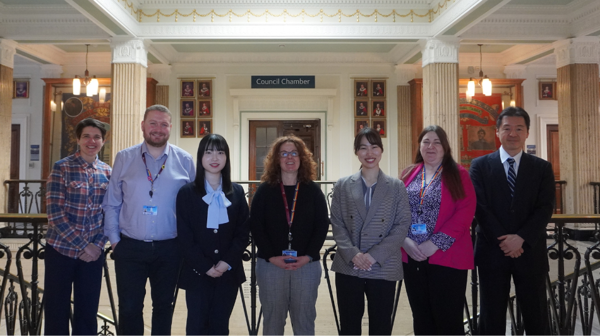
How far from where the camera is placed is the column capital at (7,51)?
8.67 meters

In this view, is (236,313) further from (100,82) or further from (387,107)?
(100,82)

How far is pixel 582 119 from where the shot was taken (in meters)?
8.68

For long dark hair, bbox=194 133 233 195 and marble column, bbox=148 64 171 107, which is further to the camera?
marble column, bbox=148 64 171 107

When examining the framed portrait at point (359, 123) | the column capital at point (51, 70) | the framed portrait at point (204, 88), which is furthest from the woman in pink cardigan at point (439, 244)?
the column capital at point (51, 70)

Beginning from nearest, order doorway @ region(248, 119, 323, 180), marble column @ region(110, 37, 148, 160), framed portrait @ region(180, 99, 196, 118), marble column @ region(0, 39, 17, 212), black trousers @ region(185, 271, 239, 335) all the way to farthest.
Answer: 1. black trousers @ region(185, 271, 239, 335)
2. marble column @ region(110, 37, 148, 160)
3. marble column @ region(0, 39, 17, 212)
4. framed portrait @ region(180, 99, 196, 118)
5. doorway @ region(248, 119, 323, 180)

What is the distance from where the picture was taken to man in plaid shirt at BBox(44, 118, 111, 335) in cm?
259

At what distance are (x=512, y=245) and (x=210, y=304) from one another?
1.83 meters

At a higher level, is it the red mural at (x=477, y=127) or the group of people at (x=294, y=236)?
the red mural at (x=477, y=127)

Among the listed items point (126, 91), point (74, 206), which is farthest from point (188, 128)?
point (74, 206)

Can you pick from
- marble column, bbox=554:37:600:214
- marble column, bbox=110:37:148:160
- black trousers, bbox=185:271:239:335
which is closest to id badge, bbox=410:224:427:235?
black trousers, bbox=185:271:239:335

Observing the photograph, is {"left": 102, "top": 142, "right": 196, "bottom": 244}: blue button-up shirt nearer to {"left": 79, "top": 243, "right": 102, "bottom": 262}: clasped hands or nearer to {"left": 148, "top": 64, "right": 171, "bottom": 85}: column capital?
{"left": 79, "top": 243, "right": 102, "bottom": 262}: clasped hands

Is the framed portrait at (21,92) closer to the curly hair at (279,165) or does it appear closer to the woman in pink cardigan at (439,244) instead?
the curly hair at (279,165)

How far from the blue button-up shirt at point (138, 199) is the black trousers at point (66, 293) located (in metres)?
0.29

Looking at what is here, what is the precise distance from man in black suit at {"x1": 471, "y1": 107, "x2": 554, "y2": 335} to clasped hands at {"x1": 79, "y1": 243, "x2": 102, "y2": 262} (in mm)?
2399
